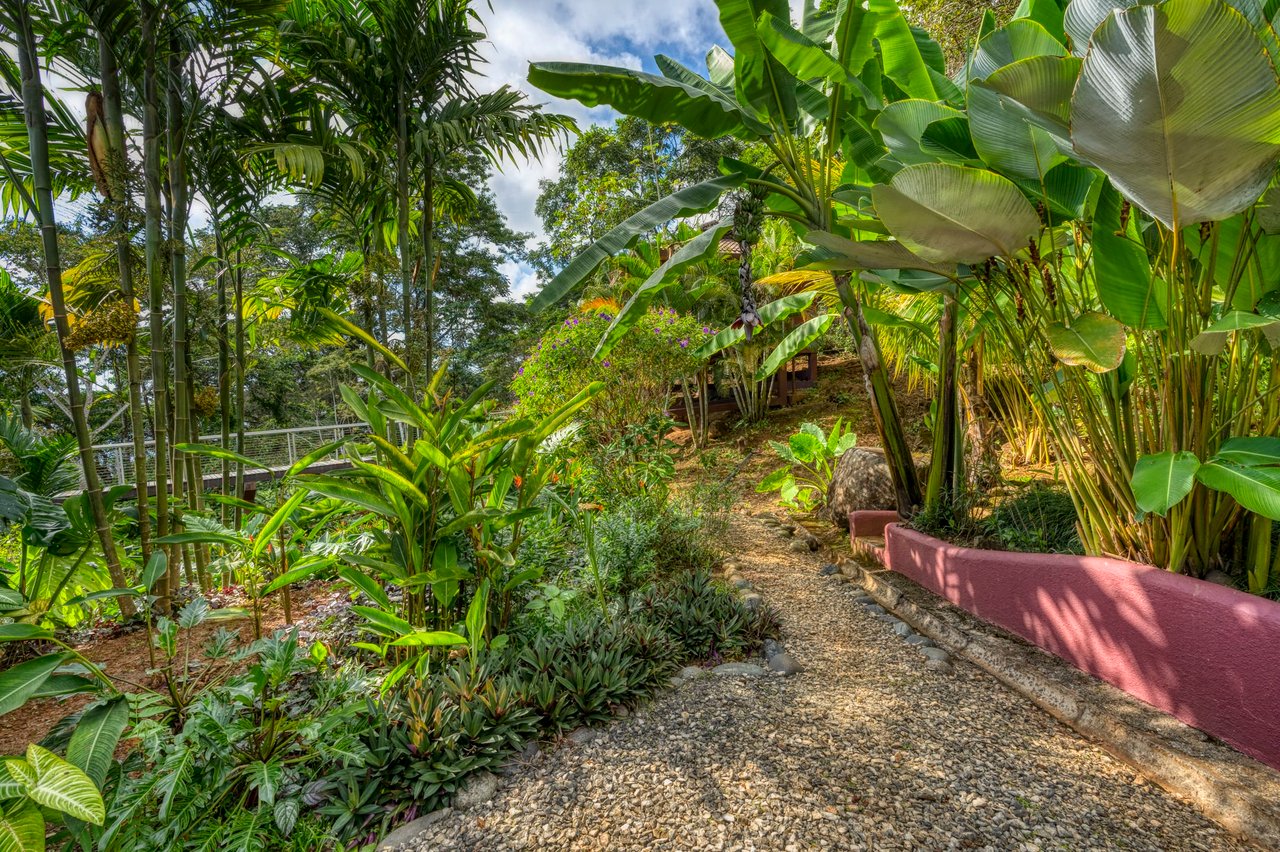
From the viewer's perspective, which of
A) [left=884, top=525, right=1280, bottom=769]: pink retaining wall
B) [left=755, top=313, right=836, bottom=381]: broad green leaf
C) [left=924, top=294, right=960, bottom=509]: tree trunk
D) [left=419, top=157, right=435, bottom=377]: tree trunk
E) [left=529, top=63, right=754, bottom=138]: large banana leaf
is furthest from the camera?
[left=755, top=313, right=836, bottom=381]: broad green leaf

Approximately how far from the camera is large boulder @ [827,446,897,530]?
4.93 meters

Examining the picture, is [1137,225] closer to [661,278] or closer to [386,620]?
[661,278]

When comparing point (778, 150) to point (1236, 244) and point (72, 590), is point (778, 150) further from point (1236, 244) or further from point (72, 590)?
point (72, 590)

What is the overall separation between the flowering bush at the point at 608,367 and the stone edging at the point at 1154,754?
3576 mm

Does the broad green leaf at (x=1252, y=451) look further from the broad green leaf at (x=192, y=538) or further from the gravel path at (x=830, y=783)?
the broad green leaf at (x=192, y=538)

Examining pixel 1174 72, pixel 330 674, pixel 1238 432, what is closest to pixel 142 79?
pixel 330 674

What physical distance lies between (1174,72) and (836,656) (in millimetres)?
2623

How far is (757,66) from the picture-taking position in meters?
3.27

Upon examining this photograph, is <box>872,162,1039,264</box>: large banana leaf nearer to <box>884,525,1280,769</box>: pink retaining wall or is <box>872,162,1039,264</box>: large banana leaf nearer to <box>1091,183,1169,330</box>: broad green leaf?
<box>1091,183,1169,330</box>: broad green leaf

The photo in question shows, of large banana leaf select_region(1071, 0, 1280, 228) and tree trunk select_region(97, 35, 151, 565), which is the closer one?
large banana leaf select_region(1071, 0, 1280, 228)

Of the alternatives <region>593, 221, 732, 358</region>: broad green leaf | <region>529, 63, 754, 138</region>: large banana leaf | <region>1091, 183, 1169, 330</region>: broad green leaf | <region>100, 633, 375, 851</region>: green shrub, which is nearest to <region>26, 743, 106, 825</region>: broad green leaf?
<region>100, 633, 375, 851</region>: green shrub

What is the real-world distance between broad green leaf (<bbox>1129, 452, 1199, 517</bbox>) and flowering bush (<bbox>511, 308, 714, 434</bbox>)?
3996 mm

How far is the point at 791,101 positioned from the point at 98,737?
4403 millimetres

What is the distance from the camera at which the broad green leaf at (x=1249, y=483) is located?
60.3 inches
